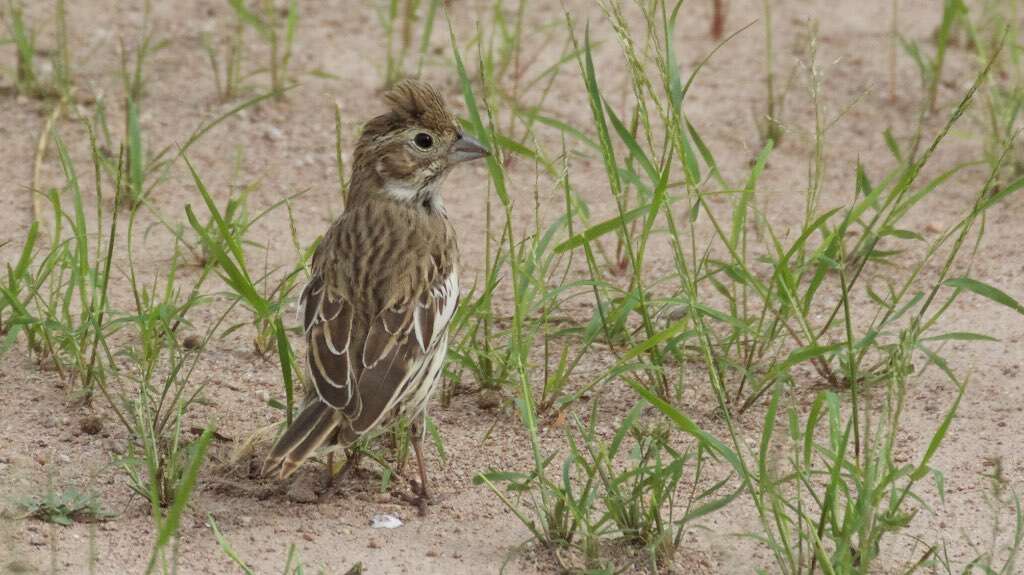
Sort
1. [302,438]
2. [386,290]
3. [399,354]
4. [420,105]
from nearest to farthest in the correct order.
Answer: [302,438]
[399,354]
[386,290]
[420,105]

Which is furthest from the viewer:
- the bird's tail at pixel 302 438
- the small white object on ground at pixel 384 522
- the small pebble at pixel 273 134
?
the small pebble at pixel 273 134

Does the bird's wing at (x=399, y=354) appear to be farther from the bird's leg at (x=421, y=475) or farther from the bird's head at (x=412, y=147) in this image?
the bird's head at (x=412, y=147)

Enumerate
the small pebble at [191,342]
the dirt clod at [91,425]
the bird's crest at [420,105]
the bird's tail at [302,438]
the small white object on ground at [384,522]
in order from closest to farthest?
the bird's tail at [302,438], the small white object on ground at [384,522], the dirt clod at [91,425], the bird's crest at [420,105], the small pebble at [191,342]

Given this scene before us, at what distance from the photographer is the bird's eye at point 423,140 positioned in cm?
593

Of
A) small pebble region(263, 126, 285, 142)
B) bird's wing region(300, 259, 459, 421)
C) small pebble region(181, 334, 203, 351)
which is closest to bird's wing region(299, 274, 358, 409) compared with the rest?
bird's wing region(300, 259, 459, 421)

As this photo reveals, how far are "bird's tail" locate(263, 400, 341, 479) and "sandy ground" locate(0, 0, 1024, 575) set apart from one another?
269 millimetres

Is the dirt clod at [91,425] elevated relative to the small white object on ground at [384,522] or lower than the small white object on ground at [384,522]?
elevated

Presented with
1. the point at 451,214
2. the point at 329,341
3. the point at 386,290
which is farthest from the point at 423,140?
the point at 451,214

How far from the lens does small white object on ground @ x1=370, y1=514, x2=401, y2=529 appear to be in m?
5.21

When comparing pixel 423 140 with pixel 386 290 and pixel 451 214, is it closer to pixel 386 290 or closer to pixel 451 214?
pixel 386 290

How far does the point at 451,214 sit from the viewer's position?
7617 millimetres

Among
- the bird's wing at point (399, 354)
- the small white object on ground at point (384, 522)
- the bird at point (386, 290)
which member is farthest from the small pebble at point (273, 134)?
the small white object on ground at point (384, 522)

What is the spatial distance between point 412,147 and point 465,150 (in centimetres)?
19

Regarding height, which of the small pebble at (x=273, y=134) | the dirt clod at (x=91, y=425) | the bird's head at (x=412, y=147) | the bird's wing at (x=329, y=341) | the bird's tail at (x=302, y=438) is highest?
the bird's head at (x=412, y=147)
